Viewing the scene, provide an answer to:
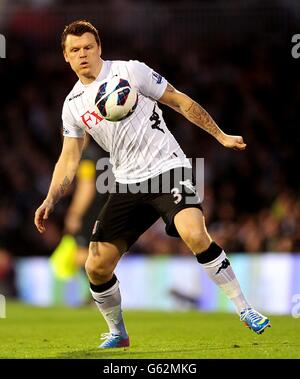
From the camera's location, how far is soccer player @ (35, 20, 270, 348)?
8453 mm

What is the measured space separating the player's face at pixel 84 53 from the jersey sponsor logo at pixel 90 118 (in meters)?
0.31

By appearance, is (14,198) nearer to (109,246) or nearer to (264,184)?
(264,184)

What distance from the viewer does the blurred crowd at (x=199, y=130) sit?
18.2m

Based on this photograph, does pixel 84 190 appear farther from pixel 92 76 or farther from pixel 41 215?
pixel 92 76

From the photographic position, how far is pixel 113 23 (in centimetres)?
2245

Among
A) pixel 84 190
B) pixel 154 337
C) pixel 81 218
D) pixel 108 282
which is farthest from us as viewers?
pixel 81 218

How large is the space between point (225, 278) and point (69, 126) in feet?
6.10

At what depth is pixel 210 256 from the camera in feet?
27.5

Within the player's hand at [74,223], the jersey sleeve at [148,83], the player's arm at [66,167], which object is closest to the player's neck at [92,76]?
the jersey sleeve at [148,83]

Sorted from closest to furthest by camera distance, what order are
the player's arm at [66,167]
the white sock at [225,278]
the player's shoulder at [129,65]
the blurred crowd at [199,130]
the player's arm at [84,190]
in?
1. the white sock at [225,278]
2. the player's shoulder at [129,65]
3. the player's arm at [66,167]
4. the player's arm at [84,190]
5. the blurred crowd at [199,130]

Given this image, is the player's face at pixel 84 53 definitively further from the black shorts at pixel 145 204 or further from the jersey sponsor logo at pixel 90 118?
the black shorts at pixel 145 204

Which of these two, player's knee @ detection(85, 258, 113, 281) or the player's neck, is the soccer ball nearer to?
the player's neck

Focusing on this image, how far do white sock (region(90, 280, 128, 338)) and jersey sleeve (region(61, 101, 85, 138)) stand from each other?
4.30ft

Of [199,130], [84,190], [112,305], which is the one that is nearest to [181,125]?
[199,130]
